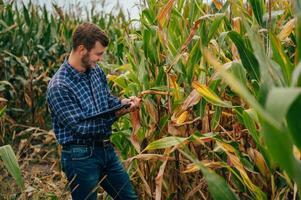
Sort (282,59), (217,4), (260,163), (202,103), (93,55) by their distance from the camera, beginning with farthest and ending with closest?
(217,4), (93,55), (202,103), (260,163), (282,59)

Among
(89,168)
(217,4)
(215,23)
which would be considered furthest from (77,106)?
(217,4)

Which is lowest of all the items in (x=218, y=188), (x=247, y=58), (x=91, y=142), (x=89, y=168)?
(x=89, y=168)

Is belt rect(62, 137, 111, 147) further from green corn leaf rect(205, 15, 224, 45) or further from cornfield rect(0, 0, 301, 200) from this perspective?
green corn leaf rect(205, 15, 224, 45)

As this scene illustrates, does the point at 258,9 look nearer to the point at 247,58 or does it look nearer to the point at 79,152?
the point at 247,58

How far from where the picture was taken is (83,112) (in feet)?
8.37

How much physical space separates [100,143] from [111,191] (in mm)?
310

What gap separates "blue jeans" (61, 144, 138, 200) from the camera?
8.46 ft

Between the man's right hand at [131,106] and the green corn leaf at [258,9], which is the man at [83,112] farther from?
the green corn leaf at [258,9]

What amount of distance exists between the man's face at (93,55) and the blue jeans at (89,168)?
39 centimetres

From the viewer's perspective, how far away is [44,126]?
5.52 m

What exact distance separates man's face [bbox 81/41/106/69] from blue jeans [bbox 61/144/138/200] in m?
0.39

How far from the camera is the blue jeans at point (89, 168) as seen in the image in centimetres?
258

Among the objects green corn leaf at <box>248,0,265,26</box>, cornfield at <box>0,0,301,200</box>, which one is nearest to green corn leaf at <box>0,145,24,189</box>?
cornfield at <box>0,0,301,200</box>

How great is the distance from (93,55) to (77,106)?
25 centimetres
